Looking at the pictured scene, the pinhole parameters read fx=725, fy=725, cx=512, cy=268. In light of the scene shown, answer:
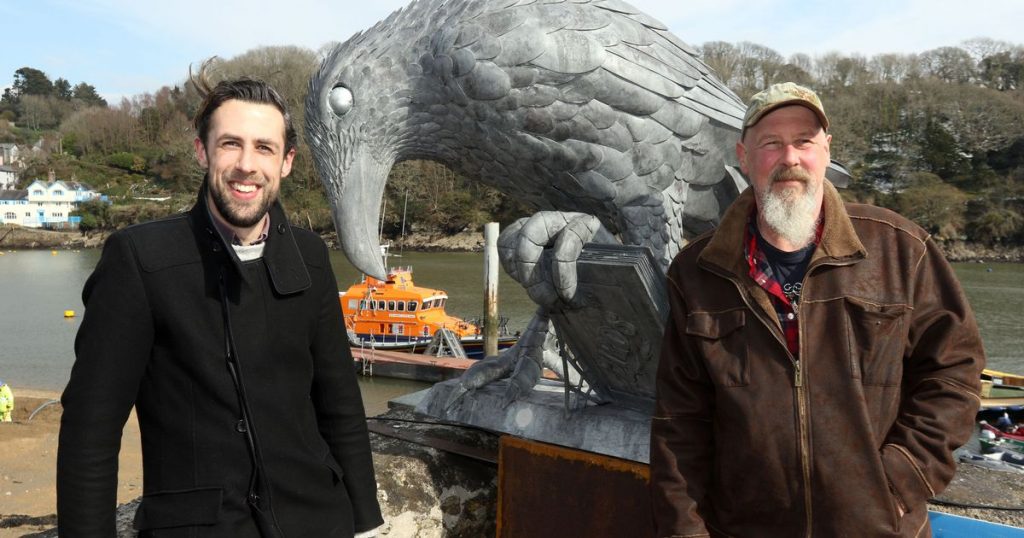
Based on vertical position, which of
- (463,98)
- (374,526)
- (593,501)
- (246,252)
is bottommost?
(593,501)

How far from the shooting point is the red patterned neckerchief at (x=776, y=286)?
55.5 inches

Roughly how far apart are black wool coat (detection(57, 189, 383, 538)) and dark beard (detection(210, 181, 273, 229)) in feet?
0.10

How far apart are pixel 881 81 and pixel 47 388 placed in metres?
40.7

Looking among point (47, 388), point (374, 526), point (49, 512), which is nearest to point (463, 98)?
point (374, 526)

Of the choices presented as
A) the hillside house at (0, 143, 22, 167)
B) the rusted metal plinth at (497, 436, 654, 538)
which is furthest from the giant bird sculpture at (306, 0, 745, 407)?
the hillside house at (0, 143, 22, 167)

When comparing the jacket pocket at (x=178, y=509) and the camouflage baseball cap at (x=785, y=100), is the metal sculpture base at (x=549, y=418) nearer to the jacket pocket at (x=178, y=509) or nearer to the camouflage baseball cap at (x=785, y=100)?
the camouflage baseball cap at (x=785, y=100)

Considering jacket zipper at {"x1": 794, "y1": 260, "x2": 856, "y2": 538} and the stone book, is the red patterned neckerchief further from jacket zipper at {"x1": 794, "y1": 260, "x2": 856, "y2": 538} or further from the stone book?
the stone book

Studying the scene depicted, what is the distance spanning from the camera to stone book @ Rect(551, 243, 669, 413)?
85.4 inches

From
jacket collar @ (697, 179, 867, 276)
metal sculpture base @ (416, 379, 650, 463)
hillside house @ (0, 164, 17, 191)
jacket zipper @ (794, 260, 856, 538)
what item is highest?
hillside house @ (0, 164, 17, 191)

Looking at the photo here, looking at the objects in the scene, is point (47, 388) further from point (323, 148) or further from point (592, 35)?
point (592, 35)

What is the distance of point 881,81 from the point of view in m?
39.3

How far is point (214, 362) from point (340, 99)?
5.29 feet

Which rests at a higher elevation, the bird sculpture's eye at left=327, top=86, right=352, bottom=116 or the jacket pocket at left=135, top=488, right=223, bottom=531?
the bird sculpture's eye at left=327, top=86, right=352, bottom=116

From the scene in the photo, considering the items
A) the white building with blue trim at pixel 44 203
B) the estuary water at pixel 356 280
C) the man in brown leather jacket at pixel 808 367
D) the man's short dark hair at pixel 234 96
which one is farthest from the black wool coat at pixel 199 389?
the white building with blue trim at pixel 44 203
